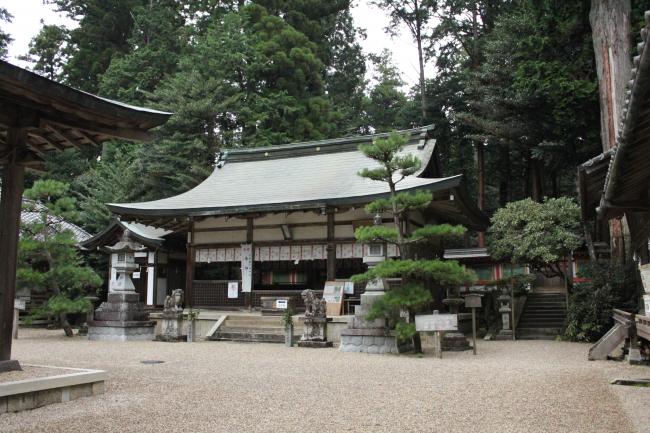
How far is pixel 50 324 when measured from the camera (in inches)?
768

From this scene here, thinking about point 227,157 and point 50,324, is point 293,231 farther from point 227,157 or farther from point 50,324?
point 50,324

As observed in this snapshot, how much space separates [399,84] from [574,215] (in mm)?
26425

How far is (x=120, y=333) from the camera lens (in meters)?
14.1

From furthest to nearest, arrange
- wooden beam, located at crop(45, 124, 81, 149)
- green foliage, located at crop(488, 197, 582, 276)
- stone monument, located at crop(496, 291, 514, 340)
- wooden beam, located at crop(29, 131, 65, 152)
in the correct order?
green foliage, located at crop(488, 197, 582, 276) → stone monument, located at crop(496, 291, 514, 340) → wooden beam, located at crop(29, 131, 65, 152) → wooden beam, located at crop(45, 124, 81, 149)

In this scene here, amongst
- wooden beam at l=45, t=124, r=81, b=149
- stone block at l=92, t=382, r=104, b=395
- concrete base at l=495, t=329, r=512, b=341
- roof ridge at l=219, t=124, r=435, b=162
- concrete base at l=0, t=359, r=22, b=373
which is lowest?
concrete base at l=495, t=329, r=512, b=341

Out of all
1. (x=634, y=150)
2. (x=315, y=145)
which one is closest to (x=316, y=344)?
(x=634, y=150)

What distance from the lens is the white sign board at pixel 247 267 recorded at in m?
17.1

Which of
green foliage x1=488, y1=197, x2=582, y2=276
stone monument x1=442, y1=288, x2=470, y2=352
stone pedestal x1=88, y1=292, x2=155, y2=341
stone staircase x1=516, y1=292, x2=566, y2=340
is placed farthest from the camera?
green foliage x1=488, y1=197, x2=582, y2=276

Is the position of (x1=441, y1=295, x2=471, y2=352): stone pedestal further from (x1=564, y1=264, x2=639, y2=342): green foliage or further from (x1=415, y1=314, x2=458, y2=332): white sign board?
(x1=564, y1=264, x2=639, y2=342): green foliage

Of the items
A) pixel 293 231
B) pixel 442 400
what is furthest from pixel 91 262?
pixel 442 400

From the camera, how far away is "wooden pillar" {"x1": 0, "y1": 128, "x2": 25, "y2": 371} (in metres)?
6.09

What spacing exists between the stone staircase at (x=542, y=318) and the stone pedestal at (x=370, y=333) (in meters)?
6.44

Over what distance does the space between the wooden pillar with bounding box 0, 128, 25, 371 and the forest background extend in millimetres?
15782

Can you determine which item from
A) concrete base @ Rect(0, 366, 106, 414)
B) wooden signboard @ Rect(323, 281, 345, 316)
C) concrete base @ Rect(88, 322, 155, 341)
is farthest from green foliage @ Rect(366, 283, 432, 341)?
concrete base @ Rect(88, 322, 155, 341)
